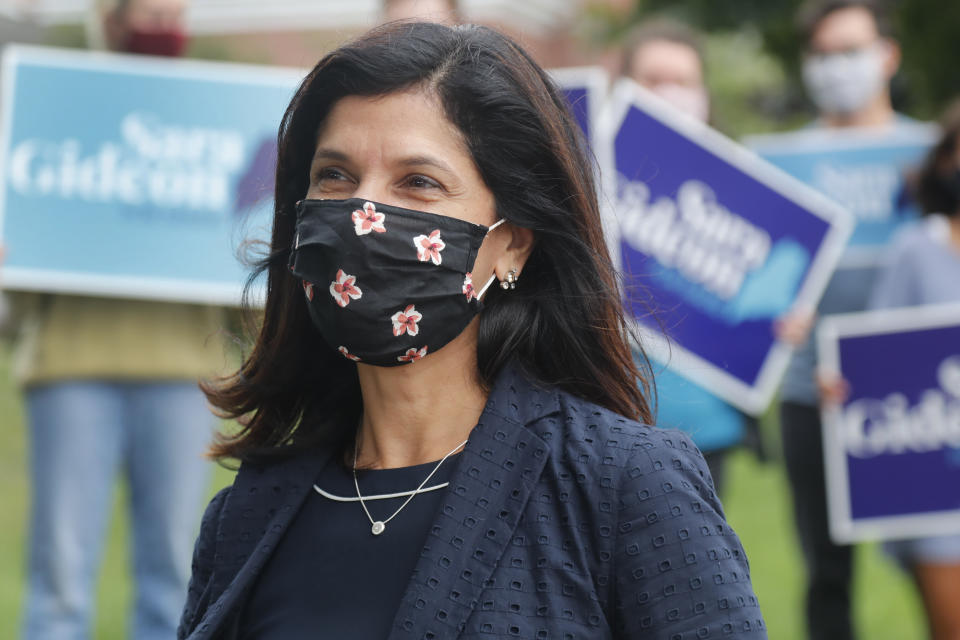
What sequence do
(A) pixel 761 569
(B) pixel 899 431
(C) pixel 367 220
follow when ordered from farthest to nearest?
1. (A) pixel 761 569
2. (B) pixel 899 431
3. (C) pixel 367 220

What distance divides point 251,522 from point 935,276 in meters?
3.41

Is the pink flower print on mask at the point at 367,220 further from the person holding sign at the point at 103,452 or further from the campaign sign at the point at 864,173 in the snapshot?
the campaign sign at the point at 864,173

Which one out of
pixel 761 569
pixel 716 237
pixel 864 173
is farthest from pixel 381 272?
pixel 761 569

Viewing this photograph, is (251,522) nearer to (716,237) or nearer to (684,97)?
(716,237)

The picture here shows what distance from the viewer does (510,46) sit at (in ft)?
7.77

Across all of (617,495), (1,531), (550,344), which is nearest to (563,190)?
(550,344)

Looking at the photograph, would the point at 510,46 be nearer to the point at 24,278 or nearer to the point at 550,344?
the point at 550,344

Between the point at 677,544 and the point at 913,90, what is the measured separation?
39.9 feet

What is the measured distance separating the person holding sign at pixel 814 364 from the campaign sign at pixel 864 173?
0.05 m

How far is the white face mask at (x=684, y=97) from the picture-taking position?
5004 millimetres

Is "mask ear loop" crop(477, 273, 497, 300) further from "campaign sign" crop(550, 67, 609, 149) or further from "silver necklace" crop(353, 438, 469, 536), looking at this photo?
"campaign sign" crop(550, 67, 609, 149)

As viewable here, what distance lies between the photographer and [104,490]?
4617 mm

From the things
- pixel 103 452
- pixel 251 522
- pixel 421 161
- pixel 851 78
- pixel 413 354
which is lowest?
pixel 103 452

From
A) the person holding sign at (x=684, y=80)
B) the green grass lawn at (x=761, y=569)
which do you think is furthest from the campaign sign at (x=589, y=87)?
the green grass lawn at (x=761, y=569)
